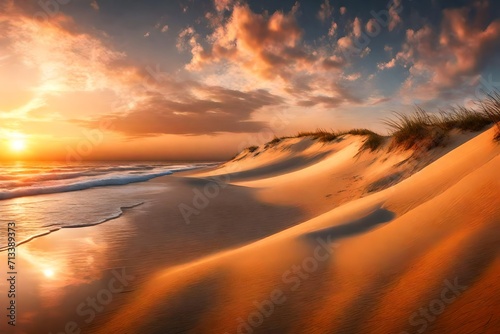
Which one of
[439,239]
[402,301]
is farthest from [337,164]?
[402,301]

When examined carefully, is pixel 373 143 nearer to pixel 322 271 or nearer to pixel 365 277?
pixel 322 271

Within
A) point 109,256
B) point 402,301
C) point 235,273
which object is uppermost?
point 109,256

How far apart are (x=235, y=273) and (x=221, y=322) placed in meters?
0.49

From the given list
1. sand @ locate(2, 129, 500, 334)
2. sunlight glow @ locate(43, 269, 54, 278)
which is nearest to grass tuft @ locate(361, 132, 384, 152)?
sand @ locate(2, 129, 500, 334)

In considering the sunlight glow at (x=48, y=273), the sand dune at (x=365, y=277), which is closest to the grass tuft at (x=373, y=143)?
the sand dune at (x=365, y=277)

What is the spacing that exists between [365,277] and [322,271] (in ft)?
1.05

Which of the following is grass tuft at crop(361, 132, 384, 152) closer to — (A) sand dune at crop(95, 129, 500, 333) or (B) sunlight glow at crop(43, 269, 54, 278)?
(A) sand dune at crop(95, 129, 500, 333)

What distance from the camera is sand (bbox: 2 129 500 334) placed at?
1.50 meters

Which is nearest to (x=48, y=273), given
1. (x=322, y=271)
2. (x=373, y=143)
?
(x=322, y=271)

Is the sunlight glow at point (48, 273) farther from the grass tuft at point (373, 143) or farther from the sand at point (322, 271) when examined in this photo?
the grass tuft at point (373, 143)

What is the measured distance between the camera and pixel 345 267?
79.7 inches

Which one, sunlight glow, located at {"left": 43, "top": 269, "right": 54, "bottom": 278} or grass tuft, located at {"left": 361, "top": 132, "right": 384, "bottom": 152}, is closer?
sunlight glow, located at {"left": 43, "top": 269, "right": 54, "bottom": 278}

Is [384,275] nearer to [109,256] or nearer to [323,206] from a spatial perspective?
[109,256]

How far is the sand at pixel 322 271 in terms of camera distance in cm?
150
